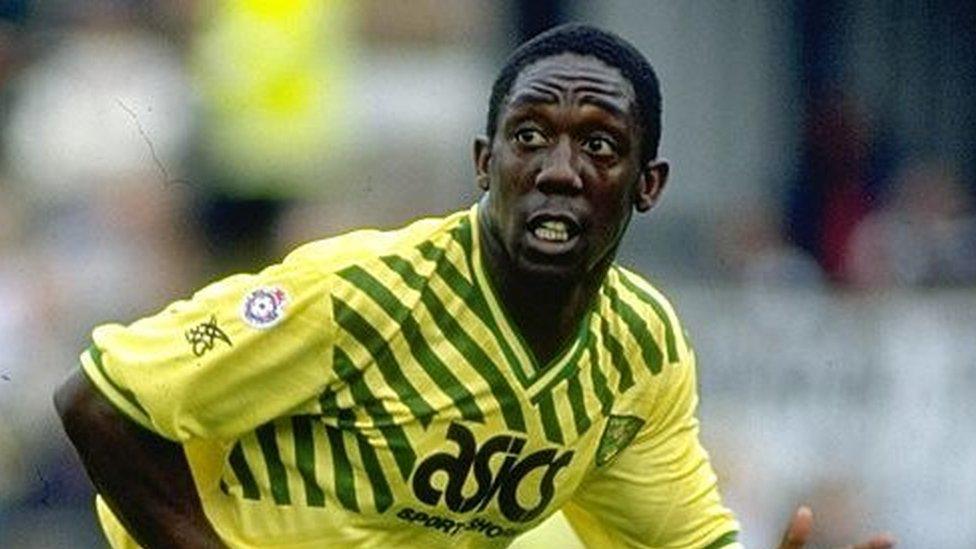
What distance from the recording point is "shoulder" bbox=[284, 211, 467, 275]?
25.9 ft

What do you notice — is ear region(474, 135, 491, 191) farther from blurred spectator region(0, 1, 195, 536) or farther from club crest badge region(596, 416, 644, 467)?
blurred spectator region(0, 1, 195, 536)

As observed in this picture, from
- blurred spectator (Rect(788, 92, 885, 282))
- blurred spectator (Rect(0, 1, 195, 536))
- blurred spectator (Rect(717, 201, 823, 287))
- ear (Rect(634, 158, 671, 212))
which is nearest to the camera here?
ear (Rect(634, 158, 671, 212))

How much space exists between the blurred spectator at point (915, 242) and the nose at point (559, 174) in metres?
7.02

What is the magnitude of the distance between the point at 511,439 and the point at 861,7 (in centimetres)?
784

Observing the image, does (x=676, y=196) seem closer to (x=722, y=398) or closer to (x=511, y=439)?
(x=722, y=398)

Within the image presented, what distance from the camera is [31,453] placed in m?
13.4

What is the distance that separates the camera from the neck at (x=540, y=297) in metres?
8.02

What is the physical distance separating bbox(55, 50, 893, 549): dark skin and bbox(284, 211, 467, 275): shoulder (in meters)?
0.11

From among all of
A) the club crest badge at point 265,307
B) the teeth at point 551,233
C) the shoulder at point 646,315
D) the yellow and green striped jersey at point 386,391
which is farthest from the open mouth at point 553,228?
the club crest badge at point 265,307

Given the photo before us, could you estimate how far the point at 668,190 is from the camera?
51.0ft

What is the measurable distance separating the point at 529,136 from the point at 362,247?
16.5 inches

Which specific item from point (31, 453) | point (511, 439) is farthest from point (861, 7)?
point (511, 439)

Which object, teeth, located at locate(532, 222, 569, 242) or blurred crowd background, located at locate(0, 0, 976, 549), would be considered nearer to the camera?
teeth, located at locate(532, 222, 569, 242)

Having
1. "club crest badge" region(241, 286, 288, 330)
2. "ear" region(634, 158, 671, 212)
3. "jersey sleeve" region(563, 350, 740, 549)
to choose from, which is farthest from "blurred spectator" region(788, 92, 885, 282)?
"club crest badge" region(241, 286, 288, 330)
